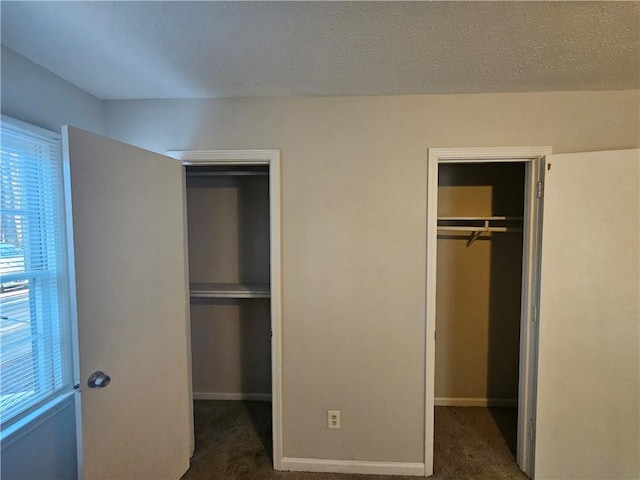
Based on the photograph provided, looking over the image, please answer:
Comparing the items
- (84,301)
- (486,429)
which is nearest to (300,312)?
(84,301)

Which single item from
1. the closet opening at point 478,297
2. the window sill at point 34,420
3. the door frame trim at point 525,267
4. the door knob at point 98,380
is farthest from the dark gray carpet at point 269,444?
the door knob at point 98,380

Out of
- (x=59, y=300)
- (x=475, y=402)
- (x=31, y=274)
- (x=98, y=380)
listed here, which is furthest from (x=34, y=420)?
(x=475, y=402)

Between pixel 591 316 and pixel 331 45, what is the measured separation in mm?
1985

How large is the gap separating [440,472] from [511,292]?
147cm

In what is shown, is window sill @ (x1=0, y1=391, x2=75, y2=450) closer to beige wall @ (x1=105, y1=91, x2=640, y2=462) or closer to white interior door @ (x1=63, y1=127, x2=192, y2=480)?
white interior door @ (x1=63, y1=127, x2=192, y2=480)

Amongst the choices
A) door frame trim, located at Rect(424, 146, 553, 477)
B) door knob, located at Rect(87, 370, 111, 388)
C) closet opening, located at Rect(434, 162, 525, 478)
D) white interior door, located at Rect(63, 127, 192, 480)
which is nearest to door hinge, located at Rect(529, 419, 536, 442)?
door frame trim, located at Rect(424, 146, 553, 477)

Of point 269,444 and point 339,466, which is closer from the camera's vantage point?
point 339,466

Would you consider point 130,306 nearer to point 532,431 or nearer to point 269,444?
point 269,444

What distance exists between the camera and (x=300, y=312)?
1803mm

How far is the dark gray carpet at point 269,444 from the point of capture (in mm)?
1798

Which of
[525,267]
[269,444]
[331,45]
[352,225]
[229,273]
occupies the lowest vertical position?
[269,444]

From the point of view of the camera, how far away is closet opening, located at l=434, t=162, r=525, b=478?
2.35m

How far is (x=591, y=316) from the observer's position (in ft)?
5.21

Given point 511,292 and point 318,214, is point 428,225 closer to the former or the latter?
point 318,214
